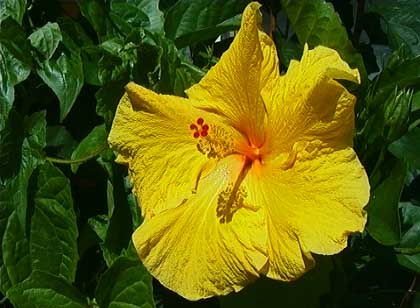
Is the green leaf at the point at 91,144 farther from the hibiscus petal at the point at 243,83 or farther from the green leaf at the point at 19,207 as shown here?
the hibiscus petal at the point at 243,83

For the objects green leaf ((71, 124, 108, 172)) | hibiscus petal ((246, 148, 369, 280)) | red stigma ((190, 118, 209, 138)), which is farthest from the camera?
green leaf ((71, 124, 108, 172))

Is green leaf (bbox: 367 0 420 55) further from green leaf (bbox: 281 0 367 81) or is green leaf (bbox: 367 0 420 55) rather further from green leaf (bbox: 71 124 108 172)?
green leaf (bbox: 71 124 108 172)

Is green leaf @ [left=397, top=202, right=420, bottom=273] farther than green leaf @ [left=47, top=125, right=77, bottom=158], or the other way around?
green leaf @ [left=47, top=125, right=77, bottom=158]

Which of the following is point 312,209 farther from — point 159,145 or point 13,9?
point 13,9

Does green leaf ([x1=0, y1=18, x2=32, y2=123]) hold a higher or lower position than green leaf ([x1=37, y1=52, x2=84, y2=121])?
higher

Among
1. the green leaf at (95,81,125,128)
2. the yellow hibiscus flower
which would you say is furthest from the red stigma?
the green leaf at (95,81,125,128)

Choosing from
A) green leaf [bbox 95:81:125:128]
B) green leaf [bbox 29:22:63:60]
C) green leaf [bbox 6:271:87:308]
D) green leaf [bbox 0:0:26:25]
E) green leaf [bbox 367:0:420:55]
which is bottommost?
green leaf [bbox 6:271:87:308]

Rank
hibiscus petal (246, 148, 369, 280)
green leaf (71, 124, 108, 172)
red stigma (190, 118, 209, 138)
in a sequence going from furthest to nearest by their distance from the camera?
1. green leaf (71, 124, 108, 172)
2. red stigma (190, 118, 209, 138)
3. hibiscus petal (246, 148, 369, 280)
